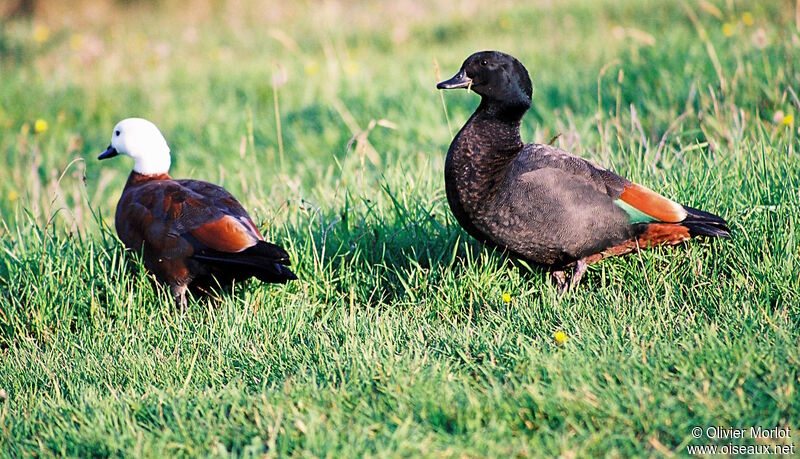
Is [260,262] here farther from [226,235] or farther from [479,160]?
[479,160]

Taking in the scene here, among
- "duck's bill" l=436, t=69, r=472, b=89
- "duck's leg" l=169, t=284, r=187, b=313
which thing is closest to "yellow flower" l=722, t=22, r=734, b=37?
"duck's bill" l=436, t=69, r=472, b=89

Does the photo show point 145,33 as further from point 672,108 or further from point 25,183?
point 672,108

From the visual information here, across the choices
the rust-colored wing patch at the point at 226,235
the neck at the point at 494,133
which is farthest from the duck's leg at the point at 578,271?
the rust-colored wing patch at the point at 226,235

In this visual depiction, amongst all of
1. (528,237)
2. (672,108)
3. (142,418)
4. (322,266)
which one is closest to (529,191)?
(528,237)

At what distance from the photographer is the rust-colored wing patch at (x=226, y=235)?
12.4 ft

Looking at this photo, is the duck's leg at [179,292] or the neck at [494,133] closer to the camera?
the neck at [494,133]

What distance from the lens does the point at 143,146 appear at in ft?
14.9

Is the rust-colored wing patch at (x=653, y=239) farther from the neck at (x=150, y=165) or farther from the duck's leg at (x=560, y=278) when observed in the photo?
the neck at (x=150, y=165)

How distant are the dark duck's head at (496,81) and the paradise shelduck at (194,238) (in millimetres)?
1136

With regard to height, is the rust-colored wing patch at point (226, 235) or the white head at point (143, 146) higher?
the white head at point (143, 146)

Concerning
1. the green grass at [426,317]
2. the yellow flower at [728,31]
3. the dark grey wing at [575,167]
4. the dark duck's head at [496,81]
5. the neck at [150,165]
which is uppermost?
the dark duck's head at [496,81]

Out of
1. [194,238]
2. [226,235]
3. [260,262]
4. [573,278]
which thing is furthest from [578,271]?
[194,238]

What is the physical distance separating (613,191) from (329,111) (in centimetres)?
390

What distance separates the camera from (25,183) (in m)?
6.87
